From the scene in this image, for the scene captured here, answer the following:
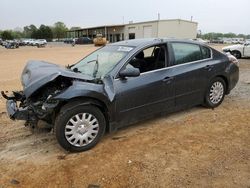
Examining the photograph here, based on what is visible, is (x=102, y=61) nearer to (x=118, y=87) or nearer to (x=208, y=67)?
(x=118, y=87)

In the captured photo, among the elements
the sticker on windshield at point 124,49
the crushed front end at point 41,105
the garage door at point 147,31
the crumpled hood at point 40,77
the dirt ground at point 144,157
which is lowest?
the dirt ground at point 144,157

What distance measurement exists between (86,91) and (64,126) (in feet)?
1.89

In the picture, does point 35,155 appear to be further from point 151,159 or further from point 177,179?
point 177,179

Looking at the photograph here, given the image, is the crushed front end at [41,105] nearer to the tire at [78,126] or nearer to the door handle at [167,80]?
the tire at [78,126]

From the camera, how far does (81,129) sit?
4.25 m

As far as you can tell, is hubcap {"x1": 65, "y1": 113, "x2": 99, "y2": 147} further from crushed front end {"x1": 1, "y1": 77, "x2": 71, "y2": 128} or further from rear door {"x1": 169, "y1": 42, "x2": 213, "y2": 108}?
rear door {"x1": 169, "y1": 42, "x2": 213, "y2": 108}

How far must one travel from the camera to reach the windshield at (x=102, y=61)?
15.9 feet

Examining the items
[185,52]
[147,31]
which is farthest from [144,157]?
[147,31]

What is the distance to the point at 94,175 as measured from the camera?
364 centimetres

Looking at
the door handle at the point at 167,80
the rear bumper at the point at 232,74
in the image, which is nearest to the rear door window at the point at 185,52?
the door handle at the point at 167,80

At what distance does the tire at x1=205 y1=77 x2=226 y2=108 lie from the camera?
6.01 meters

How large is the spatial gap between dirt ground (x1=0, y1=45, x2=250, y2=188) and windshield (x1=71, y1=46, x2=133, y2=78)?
1100 millimetres

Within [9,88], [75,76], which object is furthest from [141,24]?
[75,76]

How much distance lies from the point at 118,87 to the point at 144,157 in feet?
3.77
